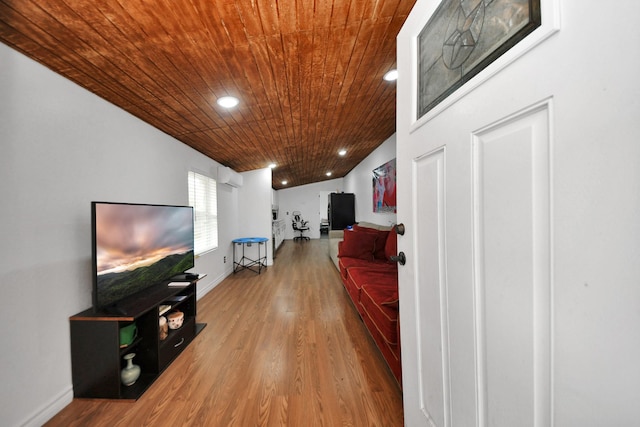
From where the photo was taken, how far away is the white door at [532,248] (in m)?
0.38

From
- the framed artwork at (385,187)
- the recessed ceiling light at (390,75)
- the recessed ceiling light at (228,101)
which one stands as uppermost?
the recessed ceiling light at (390,75)

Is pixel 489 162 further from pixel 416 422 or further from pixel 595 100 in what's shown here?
pixel 416 422

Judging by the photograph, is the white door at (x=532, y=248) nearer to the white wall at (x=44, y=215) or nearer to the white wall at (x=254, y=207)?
the white wall at (x=44, y=215)

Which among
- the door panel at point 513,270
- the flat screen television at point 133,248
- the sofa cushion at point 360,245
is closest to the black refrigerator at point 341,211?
the sofa cushion at point 360,245

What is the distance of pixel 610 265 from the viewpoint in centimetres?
39

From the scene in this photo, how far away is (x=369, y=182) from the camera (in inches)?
209

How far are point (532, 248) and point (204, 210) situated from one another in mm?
3989

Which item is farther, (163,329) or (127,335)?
(163,329)

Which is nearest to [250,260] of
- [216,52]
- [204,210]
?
[204,210]

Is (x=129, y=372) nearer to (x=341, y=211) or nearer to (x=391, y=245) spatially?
(x=391, y=245)

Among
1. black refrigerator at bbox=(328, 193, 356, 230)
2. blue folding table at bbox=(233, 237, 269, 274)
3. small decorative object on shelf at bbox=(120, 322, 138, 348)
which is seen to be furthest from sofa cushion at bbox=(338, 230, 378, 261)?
black refrigerator at bbox=(328, 193, 356, 230)

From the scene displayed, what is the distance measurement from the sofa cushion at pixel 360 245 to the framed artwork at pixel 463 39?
2663 mm

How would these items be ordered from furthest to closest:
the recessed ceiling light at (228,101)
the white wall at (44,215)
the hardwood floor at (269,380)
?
the recessed ceiling light at (228,101) → the hardwood floor at (269,380) → the white wall at (44,215)

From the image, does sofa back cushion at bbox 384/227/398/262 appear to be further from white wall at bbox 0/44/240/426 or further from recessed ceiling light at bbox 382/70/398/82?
white wall at bbox 0/44/240/426
